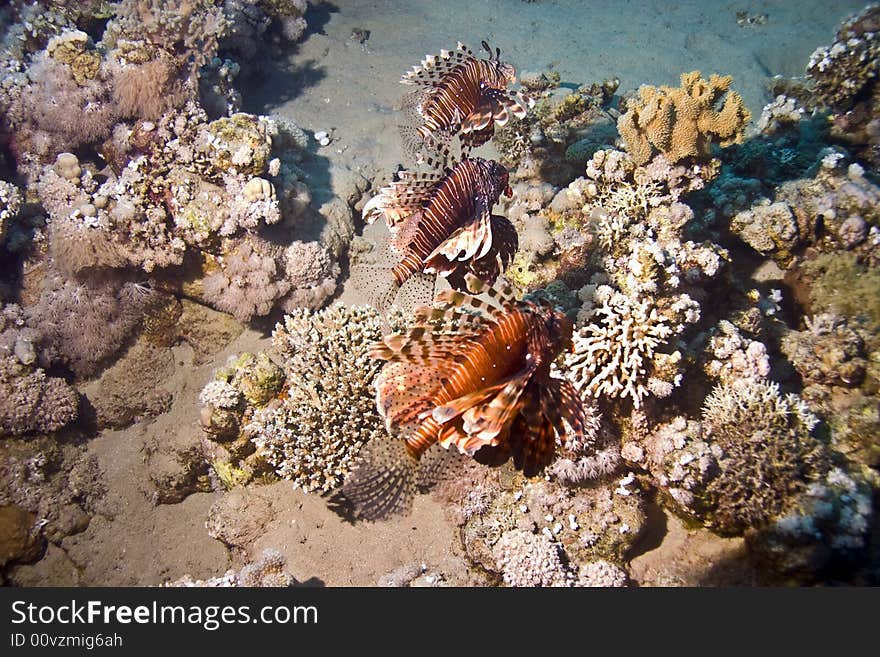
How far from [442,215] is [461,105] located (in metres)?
1.14

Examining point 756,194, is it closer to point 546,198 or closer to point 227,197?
point 546,198

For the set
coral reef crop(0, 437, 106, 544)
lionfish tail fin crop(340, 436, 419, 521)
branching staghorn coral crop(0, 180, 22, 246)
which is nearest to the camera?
lionfish tail fin crop(340, 436, 419, 521)

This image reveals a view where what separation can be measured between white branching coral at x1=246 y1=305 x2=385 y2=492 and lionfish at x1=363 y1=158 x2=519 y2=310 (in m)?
1.01

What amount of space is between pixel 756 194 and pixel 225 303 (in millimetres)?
5760

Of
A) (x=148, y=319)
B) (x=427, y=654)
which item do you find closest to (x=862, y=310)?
(x=427, y=654)

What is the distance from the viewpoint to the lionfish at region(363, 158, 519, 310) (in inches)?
130

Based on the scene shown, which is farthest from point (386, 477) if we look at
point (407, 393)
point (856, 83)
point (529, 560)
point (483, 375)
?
point (856, 83)

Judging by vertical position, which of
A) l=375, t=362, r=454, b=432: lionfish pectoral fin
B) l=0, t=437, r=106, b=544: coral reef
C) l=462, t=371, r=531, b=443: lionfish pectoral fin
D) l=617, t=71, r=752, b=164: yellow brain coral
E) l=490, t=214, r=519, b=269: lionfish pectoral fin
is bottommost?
l=0, t=437, r=106, b=544: coral reef

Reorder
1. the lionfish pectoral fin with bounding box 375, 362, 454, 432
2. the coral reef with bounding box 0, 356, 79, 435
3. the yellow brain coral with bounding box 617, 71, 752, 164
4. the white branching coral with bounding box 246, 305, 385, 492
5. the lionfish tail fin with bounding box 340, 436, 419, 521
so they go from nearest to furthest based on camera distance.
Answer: the lionfish pectoral fin with bounding box 375, 362, 454, 432 < the lionfish tail fin with bounding box 340, 436, 419, 521 < the white branching coral with bounding box 246, 305, 385, 492 < the yellow brain coral with bounding box 617, 71, 752, 164 < the coral reef with bounding box 0, 356, 79, 435

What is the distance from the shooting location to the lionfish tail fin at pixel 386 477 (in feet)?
9.64

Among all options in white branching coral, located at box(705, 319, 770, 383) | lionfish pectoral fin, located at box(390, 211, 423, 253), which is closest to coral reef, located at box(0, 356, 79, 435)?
lionfish pectoral fin, located at box(390, 211, 423, 253)

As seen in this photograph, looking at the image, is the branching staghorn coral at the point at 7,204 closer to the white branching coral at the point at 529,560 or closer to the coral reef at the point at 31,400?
the coral reef at the point at 31,400

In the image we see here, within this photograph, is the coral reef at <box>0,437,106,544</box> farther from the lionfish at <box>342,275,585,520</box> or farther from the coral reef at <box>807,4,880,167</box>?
the coral reef at <box>807,4,880,167</box>

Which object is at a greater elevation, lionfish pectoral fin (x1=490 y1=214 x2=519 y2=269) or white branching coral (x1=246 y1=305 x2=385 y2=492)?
lionfish pectoral fin (x1=490 y1=214 x2=519 y2=269)
